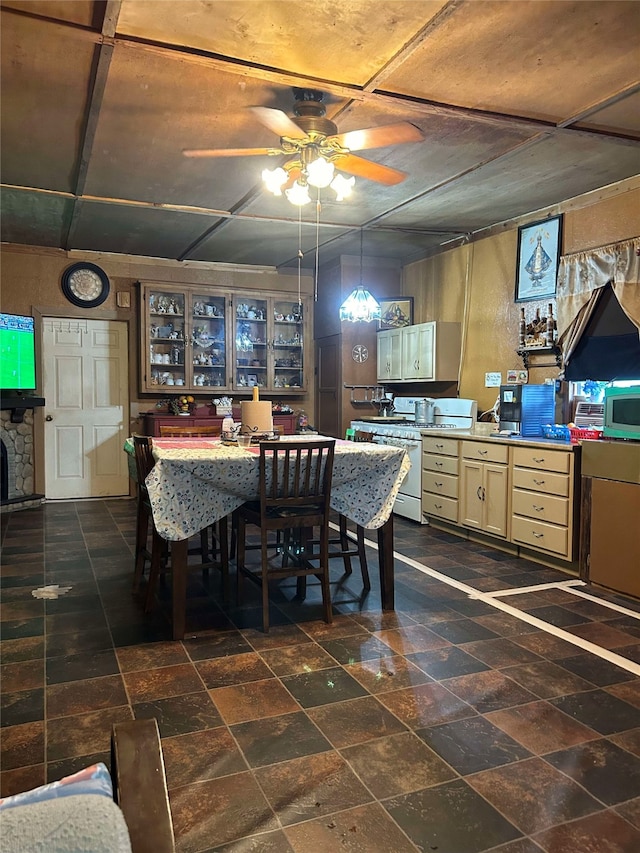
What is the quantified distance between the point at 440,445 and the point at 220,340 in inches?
128

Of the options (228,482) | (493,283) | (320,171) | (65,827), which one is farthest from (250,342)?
(65,827)

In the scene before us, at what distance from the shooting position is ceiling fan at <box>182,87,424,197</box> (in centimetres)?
299

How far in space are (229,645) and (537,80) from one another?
10.3 feet

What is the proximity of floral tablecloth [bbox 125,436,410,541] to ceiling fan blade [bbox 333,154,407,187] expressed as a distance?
1.55m

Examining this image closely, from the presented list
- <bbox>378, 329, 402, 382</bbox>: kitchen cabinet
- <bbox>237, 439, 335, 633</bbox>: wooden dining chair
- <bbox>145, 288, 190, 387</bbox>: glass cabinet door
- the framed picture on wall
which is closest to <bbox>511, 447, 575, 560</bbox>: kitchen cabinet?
the framed picture on wall

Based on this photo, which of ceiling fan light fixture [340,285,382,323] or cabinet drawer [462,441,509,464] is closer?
cabinet drawer [462,441,509,464]

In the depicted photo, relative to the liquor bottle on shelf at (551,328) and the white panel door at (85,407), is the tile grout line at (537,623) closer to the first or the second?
the liquor bottle on shelf at (551,328)

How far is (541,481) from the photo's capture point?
4266 mm

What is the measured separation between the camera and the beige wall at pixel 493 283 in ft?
14.8

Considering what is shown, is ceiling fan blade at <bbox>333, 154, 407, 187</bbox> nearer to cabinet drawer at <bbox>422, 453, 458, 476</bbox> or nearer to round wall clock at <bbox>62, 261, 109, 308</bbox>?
cabinet drawer at <bbox>422, 453, 458, 476</bbox>

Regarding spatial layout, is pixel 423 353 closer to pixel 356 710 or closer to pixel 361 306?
pixel 361 306

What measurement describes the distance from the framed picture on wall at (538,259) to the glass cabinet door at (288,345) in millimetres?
3143

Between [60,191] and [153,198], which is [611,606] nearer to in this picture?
[153,198]

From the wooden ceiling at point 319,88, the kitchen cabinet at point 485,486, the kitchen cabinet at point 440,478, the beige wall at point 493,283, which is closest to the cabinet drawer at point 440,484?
the kitchen cabinet at point 440,478
